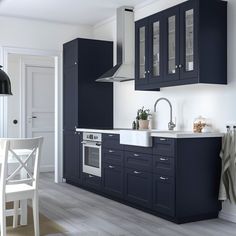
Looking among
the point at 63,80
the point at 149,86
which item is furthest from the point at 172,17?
the point at 63,80

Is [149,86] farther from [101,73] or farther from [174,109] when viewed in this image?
[101,73]

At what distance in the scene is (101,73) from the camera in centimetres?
629

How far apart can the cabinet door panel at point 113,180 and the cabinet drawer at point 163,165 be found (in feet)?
2.49

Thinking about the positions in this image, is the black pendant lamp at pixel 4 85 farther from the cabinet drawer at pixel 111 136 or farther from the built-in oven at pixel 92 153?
the built-in oven at pixel 92 153

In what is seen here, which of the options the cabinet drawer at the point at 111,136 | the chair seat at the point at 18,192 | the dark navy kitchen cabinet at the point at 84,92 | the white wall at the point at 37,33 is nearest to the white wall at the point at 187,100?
the dark navy kitchen cabinet at the point at 84,92

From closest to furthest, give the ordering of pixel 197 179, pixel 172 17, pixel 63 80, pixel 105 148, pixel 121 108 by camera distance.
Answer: pixel 197 179, pixel 172 17, pixel 105 148, pixel 121 108, pixel 63 80

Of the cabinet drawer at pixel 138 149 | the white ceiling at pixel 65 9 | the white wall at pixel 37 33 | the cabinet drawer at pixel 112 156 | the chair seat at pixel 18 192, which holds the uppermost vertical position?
the white ceiling at pixel 65 9

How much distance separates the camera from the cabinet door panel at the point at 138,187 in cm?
436

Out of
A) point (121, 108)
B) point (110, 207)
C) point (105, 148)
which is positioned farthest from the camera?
point (121, 108)

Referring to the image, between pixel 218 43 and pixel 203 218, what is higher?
pixel 218 43

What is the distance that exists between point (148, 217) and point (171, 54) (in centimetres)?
181

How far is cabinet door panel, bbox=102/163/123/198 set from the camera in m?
4.92

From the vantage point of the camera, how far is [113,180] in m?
5.09

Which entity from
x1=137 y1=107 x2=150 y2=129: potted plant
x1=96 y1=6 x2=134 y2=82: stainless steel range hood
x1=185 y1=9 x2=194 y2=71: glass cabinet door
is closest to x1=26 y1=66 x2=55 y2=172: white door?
x1=96 y1=6 x2=134 y2=82: stainless steel range hood
